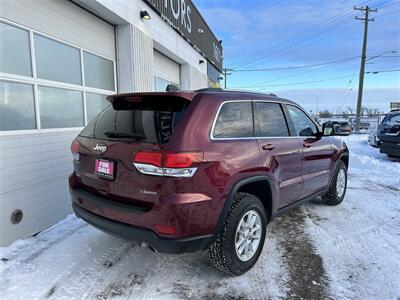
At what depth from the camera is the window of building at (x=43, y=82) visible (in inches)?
158

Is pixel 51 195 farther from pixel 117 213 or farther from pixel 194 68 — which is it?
pixel 194 68

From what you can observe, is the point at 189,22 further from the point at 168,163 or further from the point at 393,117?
the point at 168,163

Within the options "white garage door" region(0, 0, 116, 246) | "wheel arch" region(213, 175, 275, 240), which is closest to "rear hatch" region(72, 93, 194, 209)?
"wheel arch" region(213, 175, 275, 240)

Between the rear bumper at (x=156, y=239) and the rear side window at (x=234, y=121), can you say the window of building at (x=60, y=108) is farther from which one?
the rear side window at (x=234, y=121)

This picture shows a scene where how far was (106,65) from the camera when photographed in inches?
259

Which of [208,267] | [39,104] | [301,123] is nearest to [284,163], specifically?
[301,123]

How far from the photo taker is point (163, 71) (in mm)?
10328

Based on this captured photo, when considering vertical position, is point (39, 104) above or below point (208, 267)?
above

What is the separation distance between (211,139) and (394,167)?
876 cm

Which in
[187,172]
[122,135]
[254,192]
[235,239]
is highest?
[122,135]

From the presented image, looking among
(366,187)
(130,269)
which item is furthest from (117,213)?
(366,187)

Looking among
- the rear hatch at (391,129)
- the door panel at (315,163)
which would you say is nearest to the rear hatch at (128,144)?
the door panel at (315,163)

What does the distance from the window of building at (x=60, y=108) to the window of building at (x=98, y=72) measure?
20.4 inches

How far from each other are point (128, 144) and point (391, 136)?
36.0ft
